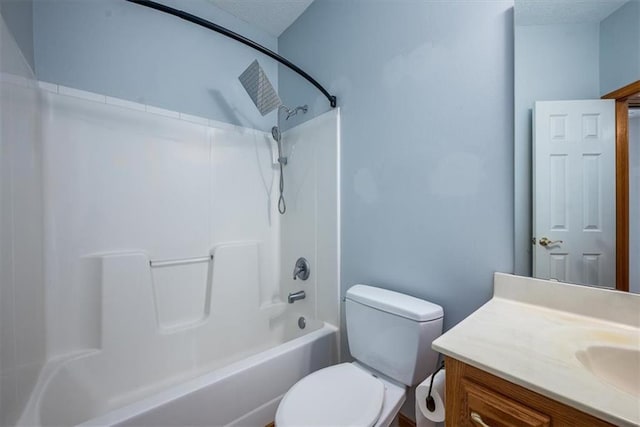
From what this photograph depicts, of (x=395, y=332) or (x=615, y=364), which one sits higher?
(x=615, y=364)

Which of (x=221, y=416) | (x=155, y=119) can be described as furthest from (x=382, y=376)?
(x=155, y=119)

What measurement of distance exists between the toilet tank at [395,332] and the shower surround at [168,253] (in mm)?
345

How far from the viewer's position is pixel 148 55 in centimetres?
150

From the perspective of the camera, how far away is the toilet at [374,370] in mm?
910

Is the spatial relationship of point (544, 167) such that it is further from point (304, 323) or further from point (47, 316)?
point (47, 316)

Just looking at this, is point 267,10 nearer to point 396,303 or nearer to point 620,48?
point 620,48

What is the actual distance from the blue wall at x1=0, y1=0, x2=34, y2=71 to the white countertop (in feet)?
5.74

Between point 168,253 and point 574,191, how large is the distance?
6.34ft

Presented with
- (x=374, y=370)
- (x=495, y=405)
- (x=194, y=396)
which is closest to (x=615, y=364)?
(x=495, y=405)

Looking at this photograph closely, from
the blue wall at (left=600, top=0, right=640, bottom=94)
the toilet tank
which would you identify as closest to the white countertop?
the toilet tank

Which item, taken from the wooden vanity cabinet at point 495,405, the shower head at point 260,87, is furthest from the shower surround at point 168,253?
the wooden vanity cabinet at point 495,405

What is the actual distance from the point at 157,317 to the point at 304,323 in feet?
2.92

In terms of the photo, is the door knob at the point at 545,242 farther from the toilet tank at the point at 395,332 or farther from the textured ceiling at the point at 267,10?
the textured ceiling at the point at 267,10

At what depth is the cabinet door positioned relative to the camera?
0.52 metres
